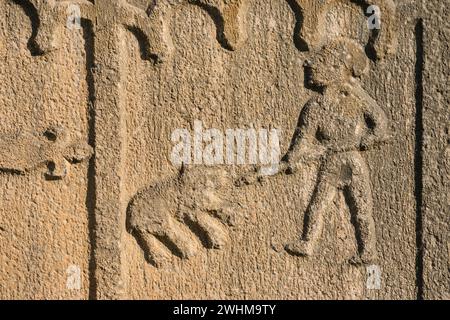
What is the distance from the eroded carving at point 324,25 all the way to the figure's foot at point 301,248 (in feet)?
2.21

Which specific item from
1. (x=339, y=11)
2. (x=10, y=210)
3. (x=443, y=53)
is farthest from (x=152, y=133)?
(x=443, y=53)

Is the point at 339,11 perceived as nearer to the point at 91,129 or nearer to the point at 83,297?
the point at 91,129

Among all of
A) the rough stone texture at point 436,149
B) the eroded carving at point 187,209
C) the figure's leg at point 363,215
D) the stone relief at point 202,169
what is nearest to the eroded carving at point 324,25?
the stone relief at point 202,169

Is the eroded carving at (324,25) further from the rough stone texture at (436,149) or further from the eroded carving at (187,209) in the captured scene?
the eroded carving at (187,209)

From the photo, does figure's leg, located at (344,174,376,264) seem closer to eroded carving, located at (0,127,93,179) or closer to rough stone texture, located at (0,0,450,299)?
rough stone texture, located at (0,0,450,299)

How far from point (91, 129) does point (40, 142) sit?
0.19 meters

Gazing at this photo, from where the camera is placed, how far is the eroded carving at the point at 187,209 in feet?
8.22

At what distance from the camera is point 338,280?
8.27 feet

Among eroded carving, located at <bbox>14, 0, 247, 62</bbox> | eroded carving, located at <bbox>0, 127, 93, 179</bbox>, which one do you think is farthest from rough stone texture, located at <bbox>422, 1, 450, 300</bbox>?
eroded carving, located at <bbox>0, 127, 93, 179</bbox>

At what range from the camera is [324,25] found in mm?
2463

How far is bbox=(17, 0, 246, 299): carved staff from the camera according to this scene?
8.14ft

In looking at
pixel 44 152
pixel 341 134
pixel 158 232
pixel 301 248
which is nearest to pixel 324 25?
pixel 341 134

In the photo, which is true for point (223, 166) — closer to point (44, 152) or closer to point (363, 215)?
point (363, 215)

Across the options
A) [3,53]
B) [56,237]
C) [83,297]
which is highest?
[3,53]
